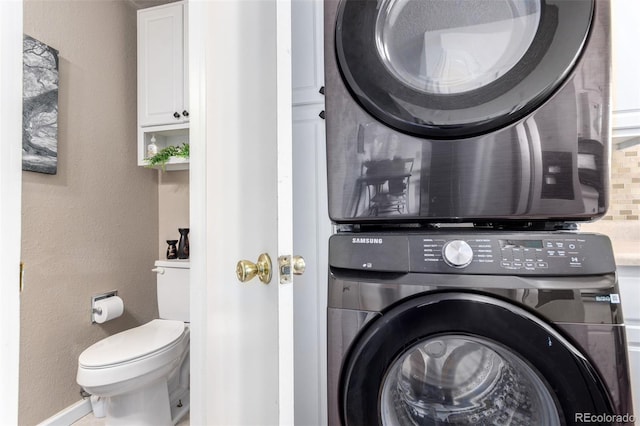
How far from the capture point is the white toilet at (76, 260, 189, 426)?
1.31 meters

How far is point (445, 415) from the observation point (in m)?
0.75

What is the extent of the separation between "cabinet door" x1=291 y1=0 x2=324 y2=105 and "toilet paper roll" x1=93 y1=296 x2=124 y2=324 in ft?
5.28

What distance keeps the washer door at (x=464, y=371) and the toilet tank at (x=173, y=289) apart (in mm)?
1448

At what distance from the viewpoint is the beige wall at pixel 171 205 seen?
7.28 ft

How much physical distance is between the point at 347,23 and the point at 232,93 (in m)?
0.40

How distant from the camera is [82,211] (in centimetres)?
177

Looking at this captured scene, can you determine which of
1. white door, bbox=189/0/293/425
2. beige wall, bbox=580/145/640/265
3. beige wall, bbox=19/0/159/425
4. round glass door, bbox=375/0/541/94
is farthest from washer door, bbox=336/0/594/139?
beige wall, bbox=19/0/159/425

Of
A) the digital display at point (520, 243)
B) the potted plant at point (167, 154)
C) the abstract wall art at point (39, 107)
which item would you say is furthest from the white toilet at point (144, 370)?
the digital display at point (520, 243)

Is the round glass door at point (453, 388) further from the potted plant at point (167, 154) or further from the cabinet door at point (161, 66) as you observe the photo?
the cabinet door at point (161, 66)

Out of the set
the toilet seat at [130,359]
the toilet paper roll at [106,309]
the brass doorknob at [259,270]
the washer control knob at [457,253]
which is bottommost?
the toilet seat at [130,359]

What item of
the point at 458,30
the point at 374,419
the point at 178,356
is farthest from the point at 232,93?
the point at 178,356

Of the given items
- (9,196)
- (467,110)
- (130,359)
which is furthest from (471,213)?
(130,359)

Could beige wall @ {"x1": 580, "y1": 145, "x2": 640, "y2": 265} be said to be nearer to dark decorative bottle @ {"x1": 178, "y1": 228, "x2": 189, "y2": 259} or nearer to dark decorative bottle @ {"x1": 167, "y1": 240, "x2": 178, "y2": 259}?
dark decorative bottle @ {"x1": 178, "y1": 228, "x2": 189, "y2": 259}

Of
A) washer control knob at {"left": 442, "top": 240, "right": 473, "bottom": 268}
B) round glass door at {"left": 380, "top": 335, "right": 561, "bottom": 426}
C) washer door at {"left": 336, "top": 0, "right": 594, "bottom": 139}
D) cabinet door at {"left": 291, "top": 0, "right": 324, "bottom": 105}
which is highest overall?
cabinet door at {"left": 291, "top": 0, "right": 324, "bottom": 105}
